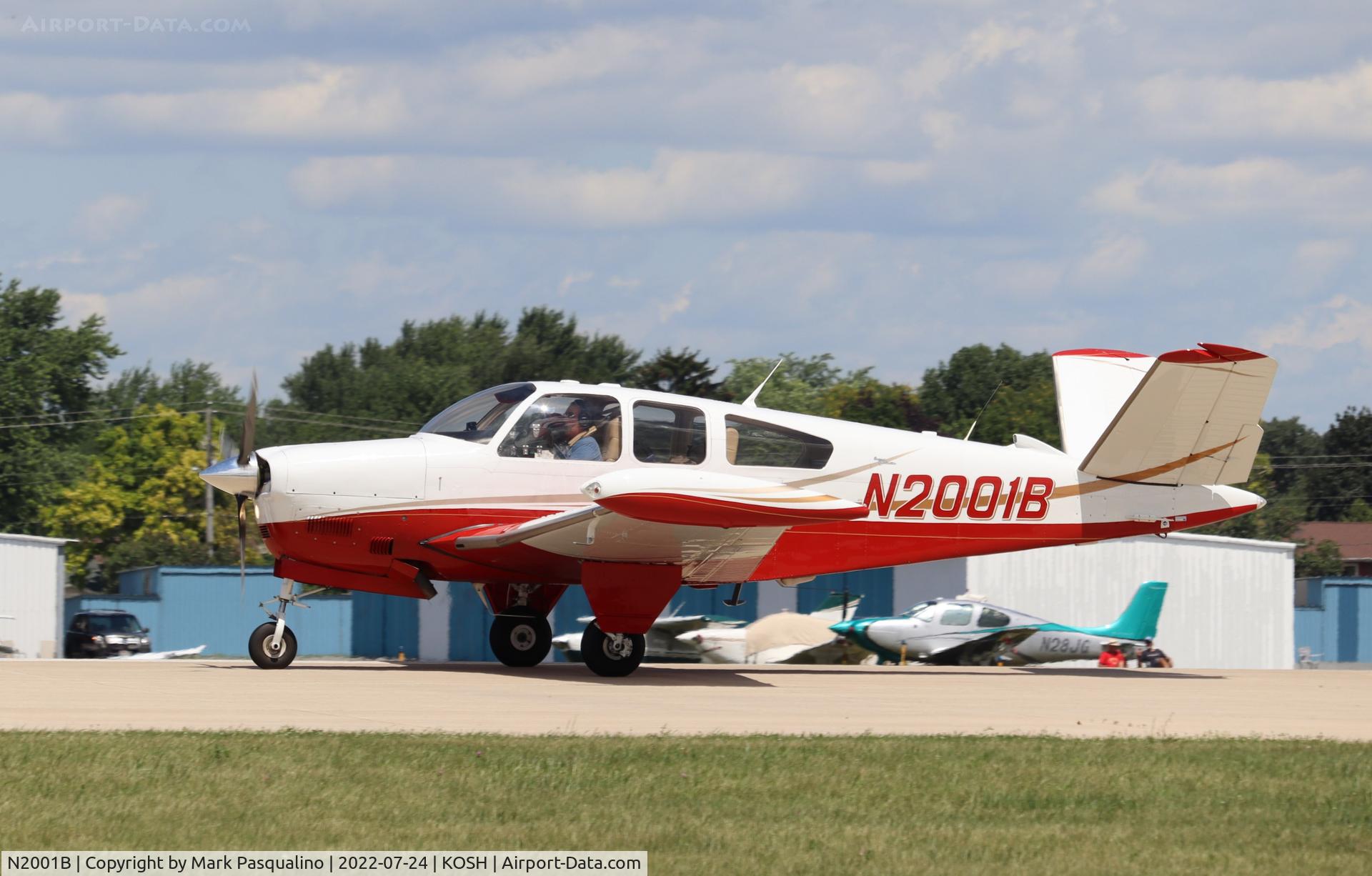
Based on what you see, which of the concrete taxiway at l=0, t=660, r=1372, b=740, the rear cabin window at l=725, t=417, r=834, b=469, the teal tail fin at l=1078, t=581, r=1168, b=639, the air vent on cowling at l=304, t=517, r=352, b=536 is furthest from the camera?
the teal tail fin at l=1078, t=581, r=1168, b=639

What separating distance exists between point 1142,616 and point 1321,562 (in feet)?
167

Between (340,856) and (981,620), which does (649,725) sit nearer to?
(340,856)

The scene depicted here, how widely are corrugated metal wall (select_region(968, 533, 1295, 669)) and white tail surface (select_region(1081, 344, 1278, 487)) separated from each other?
12.4 metres

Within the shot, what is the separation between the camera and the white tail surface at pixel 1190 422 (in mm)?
14844

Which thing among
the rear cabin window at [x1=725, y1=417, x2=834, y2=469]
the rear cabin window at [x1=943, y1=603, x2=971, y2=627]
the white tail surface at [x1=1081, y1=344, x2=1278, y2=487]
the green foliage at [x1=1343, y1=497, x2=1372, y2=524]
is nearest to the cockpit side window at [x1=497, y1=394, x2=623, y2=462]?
the rear cabin window at [x1=725, y1=417, x2=834, y2=469]

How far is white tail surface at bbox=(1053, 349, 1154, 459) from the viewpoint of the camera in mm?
16375

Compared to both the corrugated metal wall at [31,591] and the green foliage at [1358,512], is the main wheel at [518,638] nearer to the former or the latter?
the corrugated metal wall at [31,591]

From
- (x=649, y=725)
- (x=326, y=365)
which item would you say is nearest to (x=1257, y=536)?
(x=326, y=365)

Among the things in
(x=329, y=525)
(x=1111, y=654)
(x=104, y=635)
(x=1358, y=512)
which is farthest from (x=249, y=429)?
(x=1358, y=512)

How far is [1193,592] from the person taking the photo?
28.8 meters

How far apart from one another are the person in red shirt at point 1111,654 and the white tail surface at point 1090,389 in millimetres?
4963

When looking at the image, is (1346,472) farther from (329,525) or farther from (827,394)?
(329,525)

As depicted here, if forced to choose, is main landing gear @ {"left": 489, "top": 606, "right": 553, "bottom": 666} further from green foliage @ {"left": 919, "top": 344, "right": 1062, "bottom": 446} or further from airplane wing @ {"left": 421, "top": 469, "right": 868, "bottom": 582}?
green foliage @ {"left": 919, "top": 344, "right": 1062, "bottom": 446}
